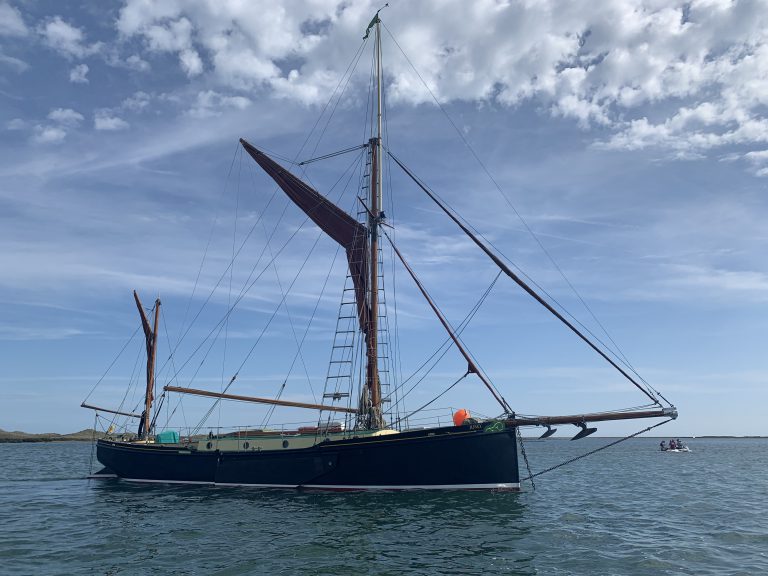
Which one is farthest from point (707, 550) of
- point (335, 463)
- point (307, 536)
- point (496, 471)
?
point (335, 463)

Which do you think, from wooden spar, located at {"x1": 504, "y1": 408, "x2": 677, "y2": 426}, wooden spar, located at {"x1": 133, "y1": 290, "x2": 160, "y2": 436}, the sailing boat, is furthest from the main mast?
wooden spar, located at {"x1": 133, "y1": 290, "x2": 160, "y2": 436}

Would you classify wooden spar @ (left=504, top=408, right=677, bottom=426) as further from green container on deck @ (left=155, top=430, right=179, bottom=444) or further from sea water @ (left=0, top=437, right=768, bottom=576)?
green container on deck @ (left=155, top=430, right=179, bottom=444)

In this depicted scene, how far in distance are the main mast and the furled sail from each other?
26.8 inches

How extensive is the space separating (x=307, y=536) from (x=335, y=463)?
9624 mm

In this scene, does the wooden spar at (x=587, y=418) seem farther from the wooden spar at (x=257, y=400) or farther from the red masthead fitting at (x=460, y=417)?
the wooden spar at (x=257, y=400)

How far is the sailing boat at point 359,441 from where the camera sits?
88.0 ft

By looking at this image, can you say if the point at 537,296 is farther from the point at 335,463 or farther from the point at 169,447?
the point at 169,447

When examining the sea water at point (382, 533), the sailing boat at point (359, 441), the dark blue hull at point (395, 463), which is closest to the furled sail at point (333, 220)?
the sailing boat at point (359, 441)

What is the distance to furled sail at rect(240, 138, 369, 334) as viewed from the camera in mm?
36688

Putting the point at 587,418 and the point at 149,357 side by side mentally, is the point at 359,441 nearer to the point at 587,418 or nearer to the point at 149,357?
the point at 587,418

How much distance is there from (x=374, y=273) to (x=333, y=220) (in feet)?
18.2

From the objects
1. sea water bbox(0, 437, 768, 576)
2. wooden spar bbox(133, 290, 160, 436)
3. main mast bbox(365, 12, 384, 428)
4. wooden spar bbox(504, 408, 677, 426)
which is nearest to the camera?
sea water bbox(0, 437, 768, 576)

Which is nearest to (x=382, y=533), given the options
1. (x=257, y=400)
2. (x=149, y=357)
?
(x=257, y=400)

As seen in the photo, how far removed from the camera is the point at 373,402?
32.8m
